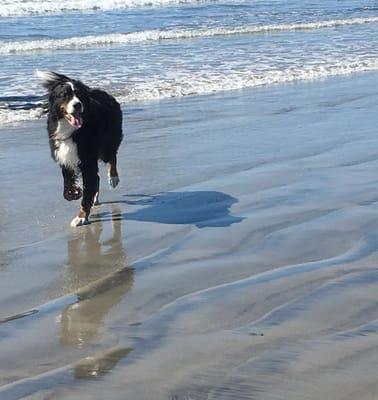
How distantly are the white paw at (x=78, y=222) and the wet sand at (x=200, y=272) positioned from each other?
0.19ft

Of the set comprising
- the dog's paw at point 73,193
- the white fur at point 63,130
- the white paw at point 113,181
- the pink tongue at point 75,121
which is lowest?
the white paw at point 113,181

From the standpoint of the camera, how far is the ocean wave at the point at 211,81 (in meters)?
11.8

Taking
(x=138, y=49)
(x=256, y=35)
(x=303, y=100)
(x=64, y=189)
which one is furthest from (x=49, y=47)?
(x=64, y=189)

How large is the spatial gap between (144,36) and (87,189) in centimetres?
1701

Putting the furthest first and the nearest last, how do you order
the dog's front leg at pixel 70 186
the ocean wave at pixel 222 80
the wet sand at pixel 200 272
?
the ocean wave at pixel 222 80 < the dog's front leg at pixel 70 186 < the wet sand at pixel 200 272

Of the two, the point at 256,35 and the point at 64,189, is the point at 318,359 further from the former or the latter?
the point at 256,35

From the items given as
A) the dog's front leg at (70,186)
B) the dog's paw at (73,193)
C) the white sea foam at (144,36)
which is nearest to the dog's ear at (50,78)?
the dog's front leg at (70,186)

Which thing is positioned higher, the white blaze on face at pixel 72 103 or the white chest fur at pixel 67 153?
the white blaze on face at pixel 72 103

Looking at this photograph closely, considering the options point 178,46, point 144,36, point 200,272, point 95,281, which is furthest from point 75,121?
point 144,36

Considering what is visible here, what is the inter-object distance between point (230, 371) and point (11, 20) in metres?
28.9

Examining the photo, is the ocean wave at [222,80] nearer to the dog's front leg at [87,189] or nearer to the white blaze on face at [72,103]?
the dog's front leg at [87,189]

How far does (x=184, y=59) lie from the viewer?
16266 millimetres

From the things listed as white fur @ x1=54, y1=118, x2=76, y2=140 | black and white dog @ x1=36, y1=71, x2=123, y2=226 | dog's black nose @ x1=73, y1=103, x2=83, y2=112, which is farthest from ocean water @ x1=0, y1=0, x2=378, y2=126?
dog's black nose @ x1=73, y1=103, x2=83, y2=112

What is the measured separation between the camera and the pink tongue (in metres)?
5.93
